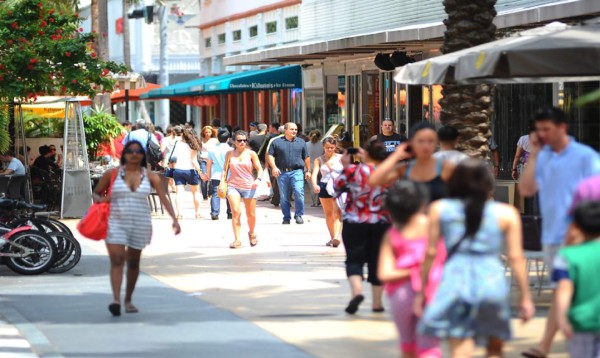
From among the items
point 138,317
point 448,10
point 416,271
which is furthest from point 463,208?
point 448,10

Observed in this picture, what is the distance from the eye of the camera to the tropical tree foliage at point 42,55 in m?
19.2

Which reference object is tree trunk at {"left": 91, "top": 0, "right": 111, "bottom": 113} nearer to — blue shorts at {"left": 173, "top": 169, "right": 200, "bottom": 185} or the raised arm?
blue shorts at {"left": 173, "top": 169, "right": 200, "bottom": 185}

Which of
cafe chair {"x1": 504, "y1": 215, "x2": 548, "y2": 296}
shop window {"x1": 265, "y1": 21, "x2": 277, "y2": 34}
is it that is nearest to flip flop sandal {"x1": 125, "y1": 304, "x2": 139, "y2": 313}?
cafe chair {"x1": 504, "y1": 215, "x2": 548, "y2": 296}

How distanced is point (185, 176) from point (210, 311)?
38.1 ft

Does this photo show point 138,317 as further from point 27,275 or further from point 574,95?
point 574,95

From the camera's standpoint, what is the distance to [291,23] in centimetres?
3900

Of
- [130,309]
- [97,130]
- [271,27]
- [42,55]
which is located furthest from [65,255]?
[271,27]

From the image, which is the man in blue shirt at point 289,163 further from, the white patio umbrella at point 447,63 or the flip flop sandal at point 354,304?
the flip flop sandal at point 354,304

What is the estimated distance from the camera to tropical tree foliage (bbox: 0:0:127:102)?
1919cm

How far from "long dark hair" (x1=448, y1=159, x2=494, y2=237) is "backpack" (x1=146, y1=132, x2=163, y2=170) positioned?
19.0 metres

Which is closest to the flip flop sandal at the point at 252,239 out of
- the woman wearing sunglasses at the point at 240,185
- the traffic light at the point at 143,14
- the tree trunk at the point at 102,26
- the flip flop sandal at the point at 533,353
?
the woman wearing sunglasses at the point at 240,185

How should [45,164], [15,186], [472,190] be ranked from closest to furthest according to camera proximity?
[472,190]
[15,186]
[45,164]

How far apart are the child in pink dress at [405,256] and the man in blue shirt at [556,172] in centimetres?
162

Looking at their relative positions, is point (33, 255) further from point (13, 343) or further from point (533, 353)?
point (533, 353)
